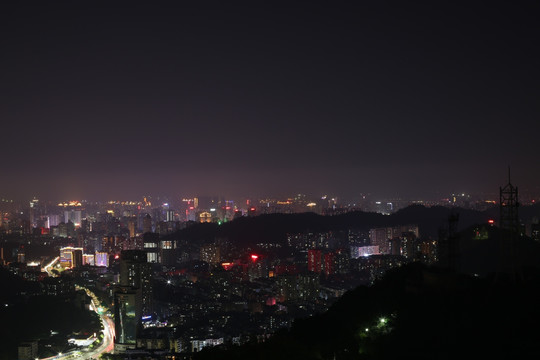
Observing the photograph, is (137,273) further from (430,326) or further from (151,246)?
(430,326)

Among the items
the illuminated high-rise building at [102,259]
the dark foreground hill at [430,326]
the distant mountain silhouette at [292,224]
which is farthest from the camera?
the distant mountain silhouette at [292,224]

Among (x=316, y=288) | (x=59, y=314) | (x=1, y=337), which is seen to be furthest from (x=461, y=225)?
(x=1, y=337)

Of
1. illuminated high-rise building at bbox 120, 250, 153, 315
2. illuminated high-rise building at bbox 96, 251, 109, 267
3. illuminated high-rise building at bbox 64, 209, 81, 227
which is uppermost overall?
illuminated high-rise building at bbox 64, 209, 81, 227

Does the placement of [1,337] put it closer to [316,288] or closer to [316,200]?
[316,288]

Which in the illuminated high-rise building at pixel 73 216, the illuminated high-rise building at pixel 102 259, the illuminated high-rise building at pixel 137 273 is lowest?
the illuminated high-rise building at pixel 102 259

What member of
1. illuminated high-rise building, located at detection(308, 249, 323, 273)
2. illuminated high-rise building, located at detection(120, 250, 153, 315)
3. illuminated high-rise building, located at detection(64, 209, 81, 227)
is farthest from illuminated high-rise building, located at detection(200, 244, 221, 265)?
illuminated high-rise building, located at detection(64, 209, 81, 227)

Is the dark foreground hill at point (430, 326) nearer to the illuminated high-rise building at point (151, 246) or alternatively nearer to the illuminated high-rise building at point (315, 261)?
the illuminated high-rise building at point (315, 261)

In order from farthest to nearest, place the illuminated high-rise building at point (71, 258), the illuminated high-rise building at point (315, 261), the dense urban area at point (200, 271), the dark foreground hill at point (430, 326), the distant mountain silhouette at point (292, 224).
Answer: the distant mountain silhouette at point (292, 224) → the illuminated high-rise building at point (71, 258) → the illuminated high-rise building at point (315, 261) → the dense urban area at point (200, 271) → the dark foreground hill at point (430, 326)

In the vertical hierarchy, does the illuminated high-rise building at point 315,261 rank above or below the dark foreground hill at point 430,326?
below

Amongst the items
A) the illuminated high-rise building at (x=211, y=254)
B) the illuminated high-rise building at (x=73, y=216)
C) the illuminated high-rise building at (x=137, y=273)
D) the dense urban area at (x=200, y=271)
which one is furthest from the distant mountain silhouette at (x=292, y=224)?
the illuminated high-rise building at (x=73, y=216)

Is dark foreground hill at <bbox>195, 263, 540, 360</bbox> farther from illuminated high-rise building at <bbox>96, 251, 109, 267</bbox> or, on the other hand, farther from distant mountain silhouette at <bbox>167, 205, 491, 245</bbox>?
illuminated high-rise building at <bbox>96, 251, 109, 267</bbox>
